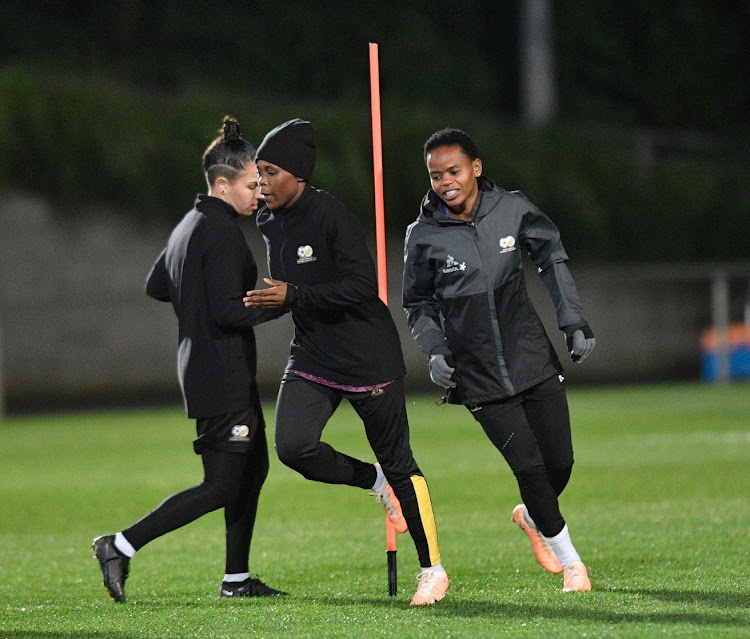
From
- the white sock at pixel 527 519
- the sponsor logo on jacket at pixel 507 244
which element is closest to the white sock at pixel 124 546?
the white sock at pixel 527 519

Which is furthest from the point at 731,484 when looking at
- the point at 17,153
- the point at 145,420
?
the point at 17,153

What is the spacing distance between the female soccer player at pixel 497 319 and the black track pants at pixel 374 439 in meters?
0.26

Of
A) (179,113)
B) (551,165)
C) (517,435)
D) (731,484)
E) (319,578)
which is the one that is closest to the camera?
(517,435)

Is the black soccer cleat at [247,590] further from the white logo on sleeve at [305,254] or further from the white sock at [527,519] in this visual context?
the white logo on sleeve at [305,254]

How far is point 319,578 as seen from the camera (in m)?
5.90

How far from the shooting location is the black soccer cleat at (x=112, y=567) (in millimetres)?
5352

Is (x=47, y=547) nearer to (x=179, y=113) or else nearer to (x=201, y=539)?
(x=201, y=539)

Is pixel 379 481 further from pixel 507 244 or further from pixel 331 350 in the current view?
pixel 507 244

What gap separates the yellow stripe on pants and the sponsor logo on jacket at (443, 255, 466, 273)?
85 centimetres

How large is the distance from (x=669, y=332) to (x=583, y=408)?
928cm

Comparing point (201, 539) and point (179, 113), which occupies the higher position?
point (179, 113)

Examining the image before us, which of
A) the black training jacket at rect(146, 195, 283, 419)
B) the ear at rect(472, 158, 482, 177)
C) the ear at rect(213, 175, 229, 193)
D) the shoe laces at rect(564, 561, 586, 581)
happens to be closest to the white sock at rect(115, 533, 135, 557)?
the black training jacket at rect(146, 195, 283, 419)

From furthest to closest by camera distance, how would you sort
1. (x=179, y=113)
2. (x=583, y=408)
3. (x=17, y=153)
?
(x=179, y=113) < (x=17, y=153) < (x=583, y=408)

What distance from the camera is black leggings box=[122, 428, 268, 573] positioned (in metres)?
5.42
